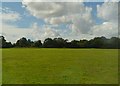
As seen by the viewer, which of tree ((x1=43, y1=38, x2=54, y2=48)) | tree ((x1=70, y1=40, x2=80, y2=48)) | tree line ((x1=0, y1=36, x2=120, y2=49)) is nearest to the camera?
tree line ((x1=0, y1=36, x2=120, y2=49))

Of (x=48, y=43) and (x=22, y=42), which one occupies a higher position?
(x=22, y=42)

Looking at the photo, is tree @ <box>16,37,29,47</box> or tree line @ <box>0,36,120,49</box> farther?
tree @ <box>16,37,29,47</box>

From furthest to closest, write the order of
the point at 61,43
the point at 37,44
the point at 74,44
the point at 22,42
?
the point at 74,44, the point at 22,42, the point at 61,43, the point at 37,44

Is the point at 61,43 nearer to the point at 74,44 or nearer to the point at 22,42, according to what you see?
the point at 74,44

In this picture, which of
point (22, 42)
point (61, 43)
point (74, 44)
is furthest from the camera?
point (74, 44)

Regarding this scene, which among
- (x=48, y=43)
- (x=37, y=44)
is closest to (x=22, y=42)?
(x=37, y=44)

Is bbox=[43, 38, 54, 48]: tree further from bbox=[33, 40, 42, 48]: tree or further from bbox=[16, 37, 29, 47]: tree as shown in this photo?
bbox=[16, 37, 29, 47]: tree

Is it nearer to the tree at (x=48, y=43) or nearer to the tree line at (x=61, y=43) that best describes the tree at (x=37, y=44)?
→ the tree line at (x=61, y=43)

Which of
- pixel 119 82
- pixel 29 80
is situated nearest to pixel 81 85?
pixel 119 82

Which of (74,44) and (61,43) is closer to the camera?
(61,43)

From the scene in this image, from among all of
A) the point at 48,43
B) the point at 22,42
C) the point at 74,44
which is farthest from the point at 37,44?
the point at 74,44

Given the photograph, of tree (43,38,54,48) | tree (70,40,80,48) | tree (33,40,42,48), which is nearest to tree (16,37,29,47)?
tree (33,40,42,48)

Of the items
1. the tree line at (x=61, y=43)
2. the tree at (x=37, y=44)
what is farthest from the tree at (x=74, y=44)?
the tree at (x=37, y=44)

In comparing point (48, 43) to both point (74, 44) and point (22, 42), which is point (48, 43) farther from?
point (74, 44)
